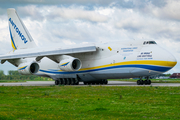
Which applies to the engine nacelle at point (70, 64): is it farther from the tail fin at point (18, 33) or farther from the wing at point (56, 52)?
the tail fin at point (18, 33)

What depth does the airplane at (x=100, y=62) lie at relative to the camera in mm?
22344

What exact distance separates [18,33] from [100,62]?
1371 cm

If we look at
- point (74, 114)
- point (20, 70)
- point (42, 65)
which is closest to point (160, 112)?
point (74, 114)

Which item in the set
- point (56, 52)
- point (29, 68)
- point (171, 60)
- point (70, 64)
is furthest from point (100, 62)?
point (29, 68)

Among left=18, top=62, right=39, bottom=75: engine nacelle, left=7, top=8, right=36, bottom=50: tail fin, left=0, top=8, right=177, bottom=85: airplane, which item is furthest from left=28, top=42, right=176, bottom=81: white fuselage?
left=7, top=8, right=36, bottom=50: tail fin

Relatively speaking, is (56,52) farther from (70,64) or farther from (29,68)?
(29,68)

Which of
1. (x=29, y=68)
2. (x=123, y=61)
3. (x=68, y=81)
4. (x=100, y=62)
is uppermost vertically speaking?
(x=100, y=62)

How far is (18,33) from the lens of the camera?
1299 inches

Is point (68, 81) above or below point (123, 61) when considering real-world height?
below

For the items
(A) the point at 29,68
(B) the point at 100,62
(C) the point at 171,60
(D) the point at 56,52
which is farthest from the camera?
(D) the point at 56,52

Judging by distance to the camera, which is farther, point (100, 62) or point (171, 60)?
point (100, 62)

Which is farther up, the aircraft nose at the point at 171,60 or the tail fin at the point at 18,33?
the tail fin at the point at 18,33

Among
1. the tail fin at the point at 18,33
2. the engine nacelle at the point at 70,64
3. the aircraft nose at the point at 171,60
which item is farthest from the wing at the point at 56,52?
the aircraft nose at the point at 171,60

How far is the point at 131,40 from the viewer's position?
959 inches
